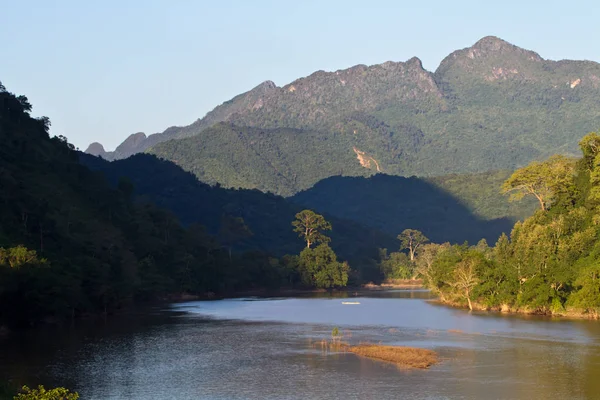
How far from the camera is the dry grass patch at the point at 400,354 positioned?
5244cm

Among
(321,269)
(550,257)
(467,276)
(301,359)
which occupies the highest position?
(321,269)

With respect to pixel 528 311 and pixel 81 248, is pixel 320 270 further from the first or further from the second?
pixel 528 311

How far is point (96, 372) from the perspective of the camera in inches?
2013

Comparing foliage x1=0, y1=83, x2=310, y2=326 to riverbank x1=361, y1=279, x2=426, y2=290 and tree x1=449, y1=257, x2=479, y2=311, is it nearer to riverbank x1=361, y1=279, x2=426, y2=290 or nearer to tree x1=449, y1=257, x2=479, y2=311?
riverbank x1=361, y1=279, x2=426, y2=290

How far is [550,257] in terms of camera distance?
81625 millimetres

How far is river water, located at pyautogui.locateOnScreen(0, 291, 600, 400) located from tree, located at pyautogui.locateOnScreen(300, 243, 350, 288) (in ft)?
244

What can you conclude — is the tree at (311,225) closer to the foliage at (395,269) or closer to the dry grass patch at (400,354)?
the foliage at (395,269)

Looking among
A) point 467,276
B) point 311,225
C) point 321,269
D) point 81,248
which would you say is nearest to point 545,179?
point 467,276

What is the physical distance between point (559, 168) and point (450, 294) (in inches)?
869

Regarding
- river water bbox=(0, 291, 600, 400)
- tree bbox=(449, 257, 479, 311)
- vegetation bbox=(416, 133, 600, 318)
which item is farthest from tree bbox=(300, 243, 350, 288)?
river water bbox=(0, 291, 600, 400)

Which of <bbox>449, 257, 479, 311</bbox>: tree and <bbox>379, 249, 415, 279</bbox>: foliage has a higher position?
<bbox>379, 249, 415, 279</bbox>: foliage

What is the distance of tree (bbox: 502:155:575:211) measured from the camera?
306ft

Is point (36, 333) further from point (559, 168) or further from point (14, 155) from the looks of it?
point (559, 168)

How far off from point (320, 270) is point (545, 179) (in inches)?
2960
